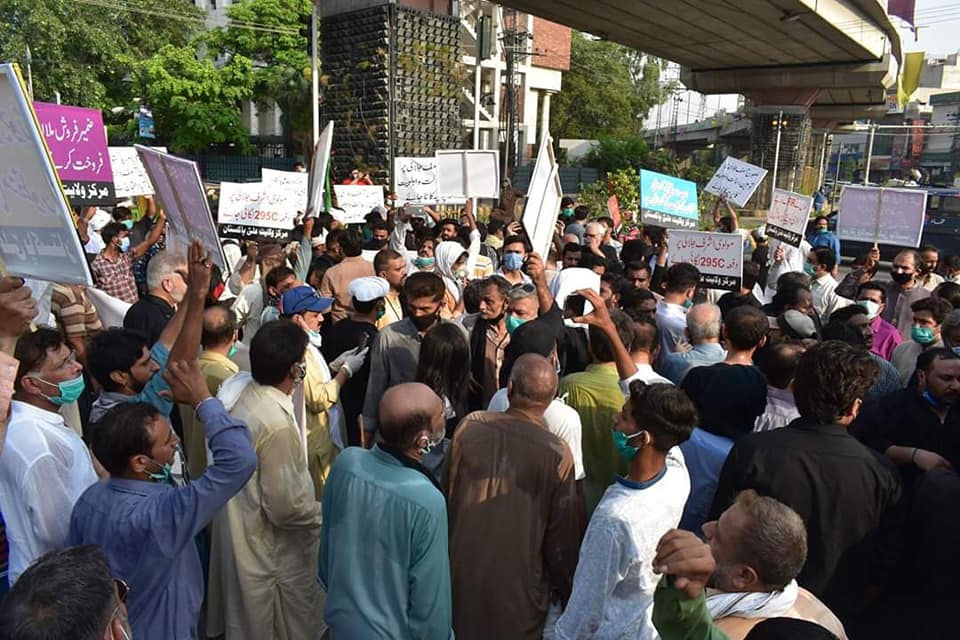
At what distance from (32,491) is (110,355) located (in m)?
0.79

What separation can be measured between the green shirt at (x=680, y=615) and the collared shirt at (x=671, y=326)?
11.4 feet

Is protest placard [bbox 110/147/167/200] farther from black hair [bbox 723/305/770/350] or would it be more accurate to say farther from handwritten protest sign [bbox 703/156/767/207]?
black hair [bbox 723/305/770/350]

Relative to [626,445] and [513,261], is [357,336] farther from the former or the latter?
[626,445]

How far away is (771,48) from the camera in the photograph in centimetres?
2488

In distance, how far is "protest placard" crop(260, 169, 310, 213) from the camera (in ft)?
23.4

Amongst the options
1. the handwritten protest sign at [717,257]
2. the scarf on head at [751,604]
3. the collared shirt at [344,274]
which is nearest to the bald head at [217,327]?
the collared shirt at [344,274]

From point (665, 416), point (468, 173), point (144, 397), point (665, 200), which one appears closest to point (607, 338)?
point (665, 416)

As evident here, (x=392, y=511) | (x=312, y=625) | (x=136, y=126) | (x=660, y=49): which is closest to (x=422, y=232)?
(x=312, y=625)

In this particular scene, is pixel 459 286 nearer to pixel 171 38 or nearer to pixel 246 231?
pixel 246 231

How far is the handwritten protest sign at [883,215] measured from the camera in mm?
7773

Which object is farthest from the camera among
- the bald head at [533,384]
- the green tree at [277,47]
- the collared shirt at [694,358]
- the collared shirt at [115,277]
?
the green tree at [277,47]

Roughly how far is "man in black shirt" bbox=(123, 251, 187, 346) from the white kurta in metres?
1.64

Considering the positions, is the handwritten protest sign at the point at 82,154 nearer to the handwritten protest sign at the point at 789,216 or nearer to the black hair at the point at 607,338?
the black hair at the point at 607,338

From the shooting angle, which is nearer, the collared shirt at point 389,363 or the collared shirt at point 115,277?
the collared shirt at point 389,363
